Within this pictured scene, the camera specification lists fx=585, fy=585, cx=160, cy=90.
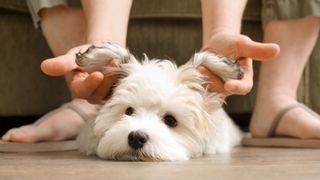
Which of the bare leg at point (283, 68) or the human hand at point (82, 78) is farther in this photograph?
the bare leg at point (283, 68)

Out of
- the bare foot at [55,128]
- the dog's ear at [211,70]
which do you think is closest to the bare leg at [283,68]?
the dog's ear at [211,70]

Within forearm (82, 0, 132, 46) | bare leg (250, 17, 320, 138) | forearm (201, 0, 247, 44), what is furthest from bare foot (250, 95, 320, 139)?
forearm (82, 0, 132, 46)

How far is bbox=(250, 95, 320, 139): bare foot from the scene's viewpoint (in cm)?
144

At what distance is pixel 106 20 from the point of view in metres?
1.31

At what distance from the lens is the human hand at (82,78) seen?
1.15m

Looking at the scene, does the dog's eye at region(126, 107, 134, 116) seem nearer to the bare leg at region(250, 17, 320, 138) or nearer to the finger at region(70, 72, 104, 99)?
the finger at region(70, 72, 104, 99)

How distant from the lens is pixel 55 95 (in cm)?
184

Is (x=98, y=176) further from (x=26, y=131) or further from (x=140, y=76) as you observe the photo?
(x=26, y=131)

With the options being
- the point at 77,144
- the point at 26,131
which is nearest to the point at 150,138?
the point at 77,144

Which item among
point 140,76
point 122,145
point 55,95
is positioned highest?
point 140,76

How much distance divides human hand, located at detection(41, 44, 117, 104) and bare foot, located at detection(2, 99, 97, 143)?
16 centimetres

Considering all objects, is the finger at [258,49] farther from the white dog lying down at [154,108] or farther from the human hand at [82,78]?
the human hand at [82,78]

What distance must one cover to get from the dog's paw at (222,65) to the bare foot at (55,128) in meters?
0.35

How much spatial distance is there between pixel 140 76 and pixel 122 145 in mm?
150
